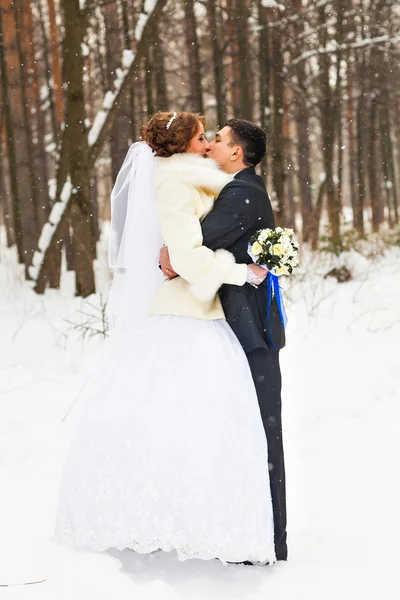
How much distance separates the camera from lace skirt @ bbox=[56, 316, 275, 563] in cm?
312

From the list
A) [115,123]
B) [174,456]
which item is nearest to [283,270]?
[174,456]

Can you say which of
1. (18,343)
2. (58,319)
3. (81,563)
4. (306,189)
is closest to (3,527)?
(81,563)

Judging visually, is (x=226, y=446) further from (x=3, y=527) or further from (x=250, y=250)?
(x=3, y=527)

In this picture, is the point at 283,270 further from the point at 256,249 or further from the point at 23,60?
the point at 23,60

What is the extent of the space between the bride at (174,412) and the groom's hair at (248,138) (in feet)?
0.52

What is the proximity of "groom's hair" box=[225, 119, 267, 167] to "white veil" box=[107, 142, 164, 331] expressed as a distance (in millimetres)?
425

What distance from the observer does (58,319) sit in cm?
902

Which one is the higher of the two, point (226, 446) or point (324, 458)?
point (226, 446)

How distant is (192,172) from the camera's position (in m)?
3.25

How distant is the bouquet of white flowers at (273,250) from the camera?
10.5ft

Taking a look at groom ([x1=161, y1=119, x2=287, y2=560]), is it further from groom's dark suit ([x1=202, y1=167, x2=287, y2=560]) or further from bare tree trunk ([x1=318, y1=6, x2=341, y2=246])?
bare tree trunk ([x1=318, y1=6, x2=341, y2=246])

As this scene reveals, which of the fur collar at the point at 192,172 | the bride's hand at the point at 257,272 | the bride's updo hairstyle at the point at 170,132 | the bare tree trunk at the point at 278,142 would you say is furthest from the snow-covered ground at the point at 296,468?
the bare tree trunk at the point at 278,142

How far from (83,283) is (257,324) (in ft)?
22.9

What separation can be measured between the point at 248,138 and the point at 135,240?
29.4 inches
